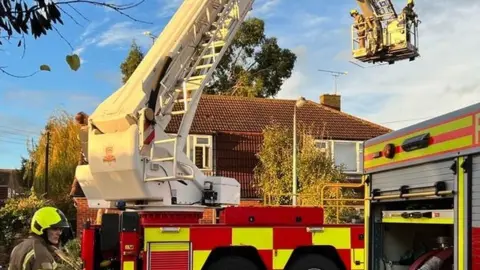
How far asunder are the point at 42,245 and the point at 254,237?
212 inches

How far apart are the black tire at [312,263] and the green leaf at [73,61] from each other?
23.9ft

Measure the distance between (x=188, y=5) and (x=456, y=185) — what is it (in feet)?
24.7

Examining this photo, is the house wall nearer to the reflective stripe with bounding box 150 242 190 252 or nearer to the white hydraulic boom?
the white hydraulic boom

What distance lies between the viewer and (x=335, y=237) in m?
10.0

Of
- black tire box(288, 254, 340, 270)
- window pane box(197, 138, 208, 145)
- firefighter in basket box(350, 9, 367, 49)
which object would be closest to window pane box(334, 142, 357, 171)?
window pane box(197, 138, 208, 145)

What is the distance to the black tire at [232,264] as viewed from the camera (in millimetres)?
9459

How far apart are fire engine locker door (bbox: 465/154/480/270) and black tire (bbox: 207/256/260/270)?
18.6 ft

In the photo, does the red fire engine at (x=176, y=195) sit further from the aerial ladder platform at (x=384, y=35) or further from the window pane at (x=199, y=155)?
the window pane at (x=199, y=155)

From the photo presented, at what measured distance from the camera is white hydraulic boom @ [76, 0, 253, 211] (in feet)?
32.5

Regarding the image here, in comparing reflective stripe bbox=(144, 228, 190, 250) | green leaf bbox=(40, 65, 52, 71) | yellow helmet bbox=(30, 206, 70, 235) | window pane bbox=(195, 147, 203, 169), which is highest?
window pane bbox=(195, 147, 203, 169)

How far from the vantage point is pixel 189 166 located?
10.5 meters

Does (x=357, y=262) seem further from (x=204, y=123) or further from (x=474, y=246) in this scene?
(x=204, y=123)

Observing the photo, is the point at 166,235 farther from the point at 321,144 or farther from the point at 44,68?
the point at 321,144

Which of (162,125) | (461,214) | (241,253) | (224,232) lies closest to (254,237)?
(241,253)
